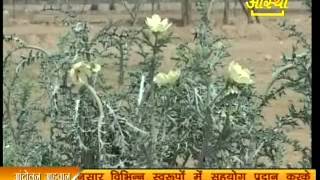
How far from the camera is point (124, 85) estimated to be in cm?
307

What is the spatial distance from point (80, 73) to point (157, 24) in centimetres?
39

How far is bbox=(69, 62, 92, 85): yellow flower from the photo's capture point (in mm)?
2861

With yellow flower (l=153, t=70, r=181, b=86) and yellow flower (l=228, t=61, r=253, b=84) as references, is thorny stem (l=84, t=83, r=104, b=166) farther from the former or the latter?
yellow flower (l=228, t=61, r=253, b=84)

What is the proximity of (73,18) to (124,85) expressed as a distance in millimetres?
384

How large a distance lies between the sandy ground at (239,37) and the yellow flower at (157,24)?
0.26 feet

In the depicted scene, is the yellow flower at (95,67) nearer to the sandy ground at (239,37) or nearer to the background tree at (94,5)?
the sandy ground at (239,37)

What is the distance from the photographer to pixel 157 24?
9.50 feet

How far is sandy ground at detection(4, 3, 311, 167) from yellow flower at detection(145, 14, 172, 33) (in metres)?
0.08

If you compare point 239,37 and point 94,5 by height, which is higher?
point 94,5

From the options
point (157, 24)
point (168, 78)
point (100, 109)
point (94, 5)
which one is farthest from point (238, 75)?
point (94, 5)

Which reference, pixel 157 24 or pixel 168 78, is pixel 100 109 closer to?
pixel 168 78

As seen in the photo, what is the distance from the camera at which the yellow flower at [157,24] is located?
9.44 feet
